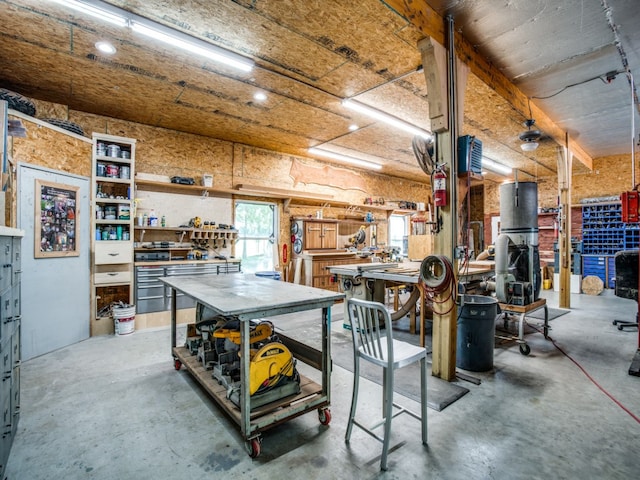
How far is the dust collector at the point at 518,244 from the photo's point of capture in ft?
13.9

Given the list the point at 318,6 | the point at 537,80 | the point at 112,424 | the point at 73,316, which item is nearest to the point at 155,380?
the point at 112,424

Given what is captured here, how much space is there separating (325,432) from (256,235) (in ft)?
17.5

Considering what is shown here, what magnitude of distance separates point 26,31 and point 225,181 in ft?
11.8

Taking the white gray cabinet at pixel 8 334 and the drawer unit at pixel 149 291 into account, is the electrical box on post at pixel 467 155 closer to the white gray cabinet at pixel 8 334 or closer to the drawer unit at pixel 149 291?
the white gray cabinet at pixel 8 334

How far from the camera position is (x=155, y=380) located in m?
3.13

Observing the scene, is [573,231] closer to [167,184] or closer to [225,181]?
[225,181]

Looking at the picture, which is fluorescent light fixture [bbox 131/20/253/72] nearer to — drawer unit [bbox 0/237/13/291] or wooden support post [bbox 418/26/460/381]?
wooden support post [bbox 418/26/460/381]

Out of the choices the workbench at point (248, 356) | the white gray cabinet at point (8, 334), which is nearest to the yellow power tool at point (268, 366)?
the workbench at point (248, 356)

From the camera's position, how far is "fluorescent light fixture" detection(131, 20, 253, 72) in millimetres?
3045

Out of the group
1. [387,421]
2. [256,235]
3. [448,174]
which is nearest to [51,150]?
[256,235]

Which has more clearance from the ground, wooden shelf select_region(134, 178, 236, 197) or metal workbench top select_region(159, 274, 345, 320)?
wooden shelf select_region(134, 178, 236, 197)

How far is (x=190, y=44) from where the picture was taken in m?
3.26

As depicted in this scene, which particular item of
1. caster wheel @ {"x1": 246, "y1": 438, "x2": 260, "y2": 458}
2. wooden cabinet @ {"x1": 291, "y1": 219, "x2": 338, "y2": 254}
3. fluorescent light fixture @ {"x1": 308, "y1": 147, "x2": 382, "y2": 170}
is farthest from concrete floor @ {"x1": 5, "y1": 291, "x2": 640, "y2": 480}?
fluorescent light fixture @ {"x1": 308, "y1": 147, "x2": 382, "y2": 170}

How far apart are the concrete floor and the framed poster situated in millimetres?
1430
